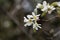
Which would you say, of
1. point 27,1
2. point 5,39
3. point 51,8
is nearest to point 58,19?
point 51,8

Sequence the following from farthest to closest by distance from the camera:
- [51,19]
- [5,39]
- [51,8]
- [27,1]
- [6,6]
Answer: [6,6] → [5,39] → [27,1] → [51,19] → [51,8]

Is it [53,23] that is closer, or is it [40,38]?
[53,23]

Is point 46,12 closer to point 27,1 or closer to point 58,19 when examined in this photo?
point 58,19

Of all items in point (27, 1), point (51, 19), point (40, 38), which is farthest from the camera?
point (27, 1)

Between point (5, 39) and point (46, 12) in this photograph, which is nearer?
point (46, 12)

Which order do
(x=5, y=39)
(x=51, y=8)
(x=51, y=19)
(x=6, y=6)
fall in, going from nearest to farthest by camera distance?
1. (x=51, y=8)
2. (x=51, y=19)
3. (x=5, y=39)
4. (x=6, y=6)

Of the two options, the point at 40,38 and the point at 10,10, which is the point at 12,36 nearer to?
the point at 10,10

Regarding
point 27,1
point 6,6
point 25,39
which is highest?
point 6,6

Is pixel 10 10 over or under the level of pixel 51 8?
over

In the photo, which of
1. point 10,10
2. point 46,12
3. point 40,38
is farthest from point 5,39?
point 46,12
